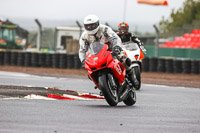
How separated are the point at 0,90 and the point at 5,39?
26.0m

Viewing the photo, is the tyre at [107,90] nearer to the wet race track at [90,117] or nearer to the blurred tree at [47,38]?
the wet race track at [90,117]

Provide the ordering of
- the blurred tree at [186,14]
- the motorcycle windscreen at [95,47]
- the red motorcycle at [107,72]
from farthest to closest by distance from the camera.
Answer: the blurred tree at [186,14], the motorcycle windscreen at [95,47], the red motorcycle at [107,72]

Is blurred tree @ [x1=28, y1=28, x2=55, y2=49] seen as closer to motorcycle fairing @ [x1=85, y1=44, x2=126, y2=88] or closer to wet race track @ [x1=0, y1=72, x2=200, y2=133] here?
wet race track @ [x1=0, y1=72, x2=200, y2=133]

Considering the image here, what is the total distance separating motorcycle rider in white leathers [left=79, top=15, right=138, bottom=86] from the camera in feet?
33.4

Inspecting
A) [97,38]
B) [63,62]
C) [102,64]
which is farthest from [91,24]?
[63,62]

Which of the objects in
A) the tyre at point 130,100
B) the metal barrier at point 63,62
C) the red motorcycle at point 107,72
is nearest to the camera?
the red motorcycle at point 107,72

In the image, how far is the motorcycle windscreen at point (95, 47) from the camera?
387 inches

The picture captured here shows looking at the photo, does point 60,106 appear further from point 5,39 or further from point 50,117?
point 5,39

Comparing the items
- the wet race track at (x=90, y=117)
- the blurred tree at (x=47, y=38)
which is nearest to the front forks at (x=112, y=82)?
the wet race track at (x=90, y=117)

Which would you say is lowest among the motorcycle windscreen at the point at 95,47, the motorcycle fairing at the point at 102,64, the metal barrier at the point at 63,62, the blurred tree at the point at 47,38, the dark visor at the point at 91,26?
the metal barrier at the point at 63,62

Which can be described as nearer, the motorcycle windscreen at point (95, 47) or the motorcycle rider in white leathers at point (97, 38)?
the motorcycle windscreen at point (95, 47)

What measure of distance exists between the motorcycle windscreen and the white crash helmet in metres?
0.36

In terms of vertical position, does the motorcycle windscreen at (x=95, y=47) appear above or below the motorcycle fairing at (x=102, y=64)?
above

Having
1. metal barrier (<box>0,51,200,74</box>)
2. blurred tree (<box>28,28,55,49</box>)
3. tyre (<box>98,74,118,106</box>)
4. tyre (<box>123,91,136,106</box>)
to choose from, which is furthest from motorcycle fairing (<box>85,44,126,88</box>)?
blurred tree (<box>28,28,55,49</box>)
